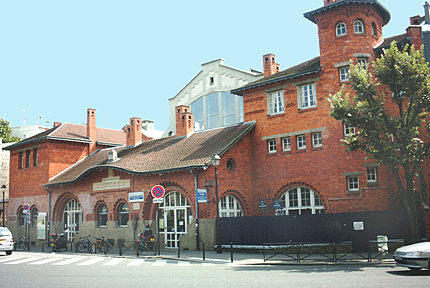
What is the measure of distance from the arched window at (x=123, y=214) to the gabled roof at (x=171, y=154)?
270 cm

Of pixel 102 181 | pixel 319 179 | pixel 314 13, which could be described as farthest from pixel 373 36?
pixel 102 181

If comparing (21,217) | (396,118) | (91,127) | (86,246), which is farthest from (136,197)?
(21,217)

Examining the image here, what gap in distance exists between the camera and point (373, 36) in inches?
1006

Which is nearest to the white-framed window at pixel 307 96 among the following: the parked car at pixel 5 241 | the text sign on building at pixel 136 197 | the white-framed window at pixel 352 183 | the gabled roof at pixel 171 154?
the gabled roof at pixel 171 154

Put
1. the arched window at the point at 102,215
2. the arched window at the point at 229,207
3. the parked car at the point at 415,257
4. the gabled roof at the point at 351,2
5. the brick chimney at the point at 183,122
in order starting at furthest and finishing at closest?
the brick chimney at the point at 183,122, the arched window at the point at 102,215, the arched window at the point at 229,207, the gabled roof at the point at 351,2, the parked car at the point at 415,257

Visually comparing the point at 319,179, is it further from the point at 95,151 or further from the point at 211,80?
the point at 211,80

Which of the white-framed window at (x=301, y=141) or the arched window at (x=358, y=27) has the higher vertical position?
the arched window at (x=358, y=27)

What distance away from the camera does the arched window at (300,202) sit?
2550 cm

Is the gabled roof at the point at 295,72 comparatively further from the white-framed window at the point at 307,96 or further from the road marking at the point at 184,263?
the road marking at the point at 184,263

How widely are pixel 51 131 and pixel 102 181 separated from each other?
30.0 ft

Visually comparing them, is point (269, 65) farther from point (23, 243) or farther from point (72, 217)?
point (23, 243)

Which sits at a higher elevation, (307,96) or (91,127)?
(91,127)

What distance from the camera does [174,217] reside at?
2652cm

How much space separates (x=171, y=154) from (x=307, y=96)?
8.99 m
